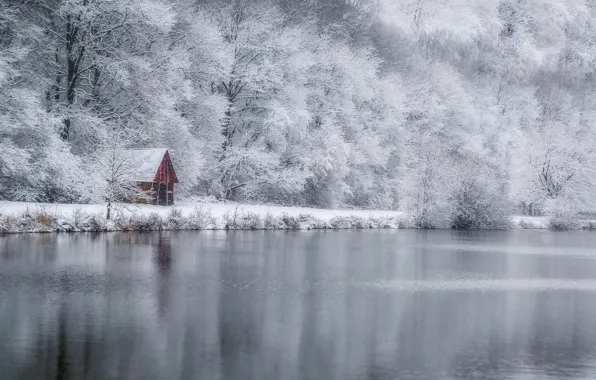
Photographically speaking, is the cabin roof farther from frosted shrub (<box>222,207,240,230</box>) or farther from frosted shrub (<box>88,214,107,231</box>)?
frosted shrub (<box>88,214,107,231</box>)

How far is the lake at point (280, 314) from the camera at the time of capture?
998cm

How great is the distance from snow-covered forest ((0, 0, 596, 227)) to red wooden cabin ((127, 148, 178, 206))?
1.75 meters

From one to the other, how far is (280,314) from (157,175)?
83.5ft

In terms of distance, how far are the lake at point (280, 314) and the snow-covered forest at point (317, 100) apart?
41.7 ft

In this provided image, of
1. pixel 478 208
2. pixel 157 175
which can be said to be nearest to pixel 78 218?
pixel 157 175

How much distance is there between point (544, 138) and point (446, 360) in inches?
2018

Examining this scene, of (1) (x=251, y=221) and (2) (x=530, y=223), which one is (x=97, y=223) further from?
(2) (x=530, y=223)

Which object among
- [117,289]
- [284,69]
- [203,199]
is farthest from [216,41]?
[117,289]

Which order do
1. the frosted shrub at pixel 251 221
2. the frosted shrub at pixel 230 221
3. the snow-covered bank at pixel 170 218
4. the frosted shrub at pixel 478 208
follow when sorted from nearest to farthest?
the snow-covered bank at pixel 170 218
the frosted shrub at pixel 230 221
the frosted shrub at pixel 251 221
the frosted shrub at pixel 478 208

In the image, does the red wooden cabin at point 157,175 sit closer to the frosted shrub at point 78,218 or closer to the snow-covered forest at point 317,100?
the snow-covered forest at point 317,100

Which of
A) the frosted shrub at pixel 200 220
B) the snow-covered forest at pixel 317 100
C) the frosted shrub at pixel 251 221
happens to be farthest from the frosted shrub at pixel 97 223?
the frosted shrub at pixel 251 221

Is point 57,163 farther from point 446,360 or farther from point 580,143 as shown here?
point 580,143

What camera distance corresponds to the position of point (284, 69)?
155 ft

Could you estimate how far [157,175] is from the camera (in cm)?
3800
